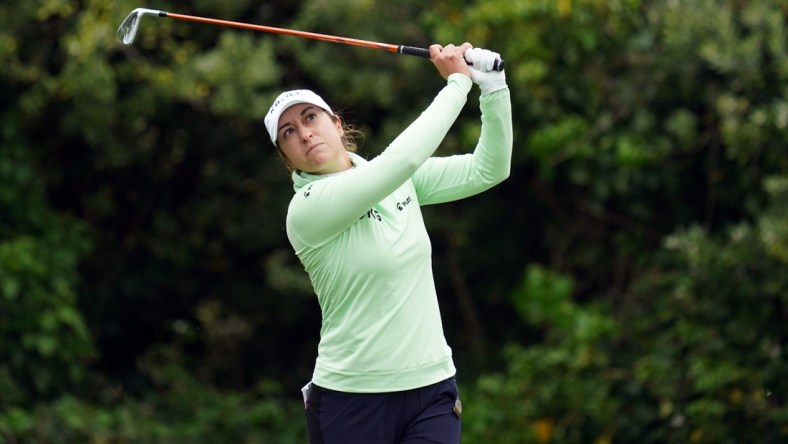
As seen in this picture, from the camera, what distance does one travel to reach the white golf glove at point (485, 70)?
11.8 feet

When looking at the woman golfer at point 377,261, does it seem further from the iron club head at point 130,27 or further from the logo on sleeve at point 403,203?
the iron club head at point 130,27

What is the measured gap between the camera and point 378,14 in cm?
795

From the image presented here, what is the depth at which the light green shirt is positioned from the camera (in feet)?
11.1

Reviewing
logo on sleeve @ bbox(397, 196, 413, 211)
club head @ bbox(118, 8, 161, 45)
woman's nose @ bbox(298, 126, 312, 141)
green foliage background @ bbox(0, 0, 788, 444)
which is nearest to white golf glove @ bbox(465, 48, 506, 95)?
logo on sleeve @ bbox(397, 196, 413, 211)

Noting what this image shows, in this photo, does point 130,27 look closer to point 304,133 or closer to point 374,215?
point 304,133

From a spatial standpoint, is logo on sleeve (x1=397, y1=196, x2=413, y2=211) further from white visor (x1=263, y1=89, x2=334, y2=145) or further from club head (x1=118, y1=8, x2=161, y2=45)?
club head (x1=118, y1=8, x2=161, y2=45)

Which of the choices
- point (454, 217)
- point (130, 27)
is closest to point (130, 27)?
point (130, 27)

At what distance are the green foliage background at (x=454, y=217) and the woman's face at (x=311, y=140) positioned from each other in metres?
3.33

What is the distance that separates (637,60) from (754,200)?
1063 mm

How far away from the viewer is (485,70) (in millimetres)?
3605

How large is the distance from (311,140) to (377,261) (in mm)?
386

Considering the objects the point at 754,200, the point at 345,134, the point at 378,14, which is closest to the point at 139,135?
the point at 378,14

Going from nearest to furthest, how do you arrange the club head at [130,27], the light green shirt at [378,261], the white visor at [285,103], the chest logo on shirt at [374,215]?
the light green shirt at [378,261] → the chest logo on shirt at [374,215] → the white visor at [285,103] → the club head at [130,27]

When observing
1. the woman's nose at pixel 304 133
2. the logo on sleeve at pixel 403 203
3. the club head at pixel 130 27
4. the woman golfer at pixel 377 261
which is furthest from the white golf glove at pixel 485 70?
the club head at pixel 130 27
